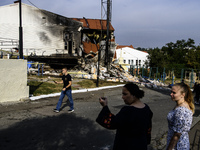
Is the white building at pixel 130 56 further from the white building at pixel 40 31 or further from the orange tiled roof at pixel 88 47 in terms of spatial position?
the white building at pixel 40 31

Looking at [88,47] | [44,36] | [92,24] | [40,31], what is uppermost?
[92,24]

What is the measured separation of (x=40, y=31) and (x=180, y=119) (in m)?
26.7

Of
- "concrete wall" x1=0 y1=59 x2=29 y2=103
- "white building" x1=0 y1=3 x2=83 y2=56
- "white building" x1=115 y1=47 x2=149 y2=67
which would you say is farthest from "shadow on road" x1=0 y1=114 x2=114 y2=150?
"white building" x1=115 y1=47 x2=149 y2=67

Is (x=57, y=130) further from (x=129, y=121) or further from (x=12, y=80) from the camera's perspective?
(x=12, y=80)

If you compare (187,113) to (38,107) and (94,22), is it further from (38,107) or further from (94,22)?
(94,22)

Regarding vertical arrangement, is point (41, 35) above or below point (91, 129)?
above

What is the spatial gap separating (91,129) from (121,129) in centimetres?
356

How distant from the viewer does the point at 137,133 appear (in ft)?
8.05

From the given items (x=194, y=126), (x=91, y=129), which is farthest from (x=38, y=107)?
(x=194, y=126)

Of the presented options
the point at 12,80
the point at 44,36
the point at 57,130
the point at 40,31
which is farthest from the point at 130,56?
the point at 57,130

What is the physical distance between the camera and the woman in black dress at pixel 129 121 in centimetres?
235

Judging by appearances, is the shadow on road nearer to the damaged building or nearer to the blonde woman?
the blonde woman

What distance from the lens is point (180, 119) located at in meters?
2.67

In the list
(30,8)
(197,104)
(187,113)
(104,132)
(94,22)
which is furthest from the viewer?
(94,22)
